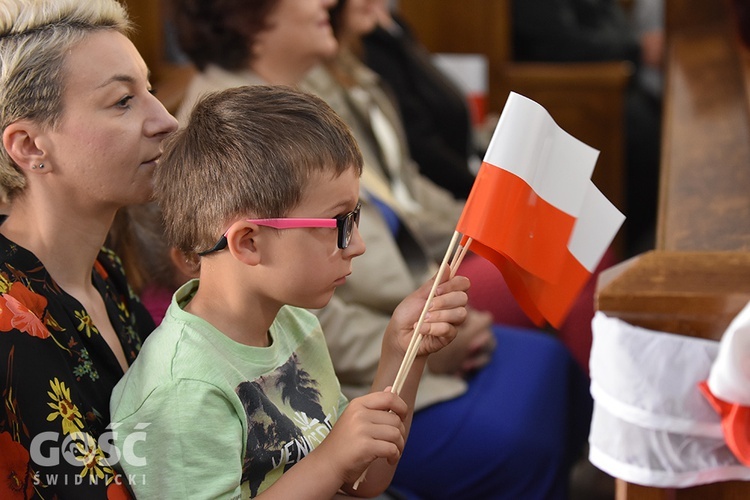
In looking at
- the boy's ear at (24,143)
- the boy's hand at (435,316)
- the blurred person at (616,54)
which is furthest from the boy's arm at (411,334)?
the blurred person at (616,54)

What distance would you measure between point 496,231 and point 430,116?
6.98 ft

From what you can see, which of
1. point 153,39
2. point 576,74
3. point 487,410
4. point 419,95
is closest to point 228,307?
point 487,410

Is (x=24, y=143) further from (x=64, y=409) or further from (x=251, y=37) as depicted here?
(x=251, y=37)

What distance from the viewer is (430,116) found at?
10.5ft

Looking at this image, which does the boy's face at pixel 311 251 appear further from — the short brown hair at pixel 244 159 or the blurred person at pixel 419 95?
the blurred person at pixel 419 95

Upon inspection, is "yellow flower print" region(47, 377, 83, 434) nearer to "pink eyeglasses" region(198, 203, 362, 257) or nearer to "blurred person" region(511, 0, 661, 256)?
"pink eyeglasses" region(198, 203, 362, 257)

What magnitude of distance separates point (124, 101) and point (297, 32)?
99 centimetres

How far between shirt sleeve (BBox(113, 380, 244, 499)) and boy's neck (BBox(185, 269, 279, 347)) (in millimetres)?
97

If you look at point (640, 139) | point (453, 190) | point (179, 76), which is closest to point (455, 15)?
point (640, 139)

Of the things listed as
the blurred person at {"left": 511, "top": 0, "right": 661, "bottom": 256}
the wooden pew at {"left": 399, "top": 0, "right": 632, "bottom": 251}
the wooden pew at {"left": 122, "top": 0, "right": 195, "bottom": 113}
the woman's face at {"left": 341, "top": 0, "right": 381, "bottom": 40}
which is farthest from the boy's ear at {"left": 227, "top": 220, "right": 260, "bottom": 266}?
the blurred person at {"left": 511, "top": 0, "right": 661, "bottom": 256}

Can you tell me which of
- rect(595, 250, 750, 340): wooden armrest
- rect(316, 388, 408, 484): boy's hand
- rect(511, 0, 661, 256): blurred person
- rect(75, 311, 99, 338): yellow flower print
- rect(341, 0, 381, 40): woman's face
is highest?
rect(595, 250, 750, 340): wooden armrest

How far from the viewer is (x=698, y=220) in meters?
1.37

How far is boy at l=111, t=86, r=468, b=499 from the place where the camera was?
1.02 metres

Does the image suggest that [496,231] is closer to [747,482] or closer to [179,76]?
[747,482]
